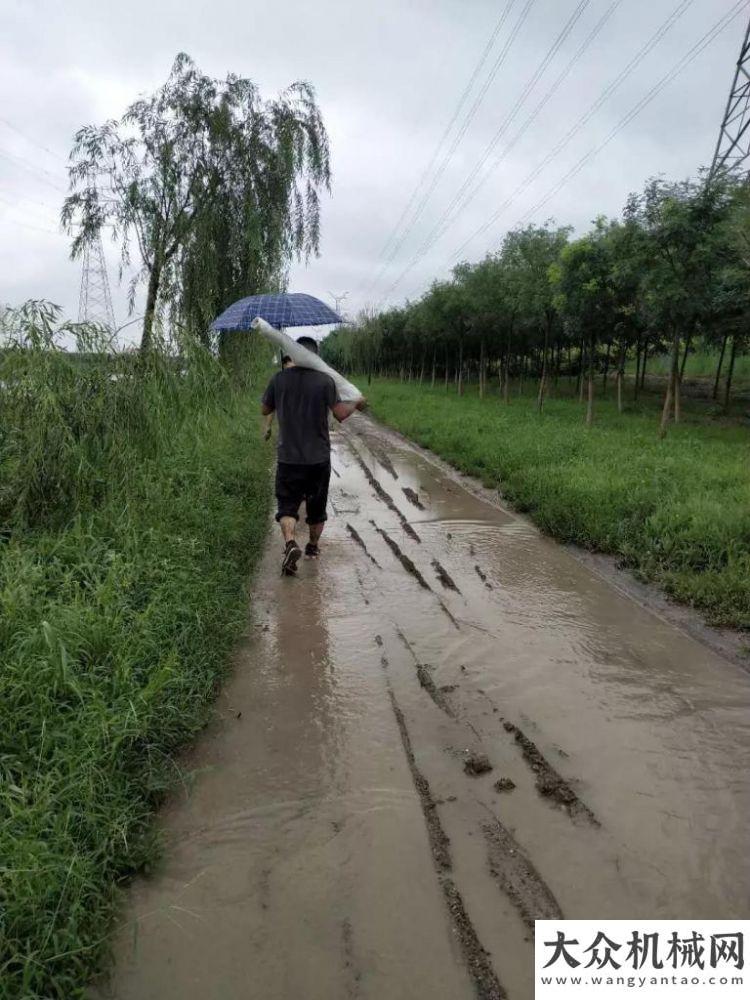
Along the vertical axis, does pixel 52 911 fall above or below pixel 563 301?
below

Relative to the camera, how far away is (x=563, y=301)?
16.6m

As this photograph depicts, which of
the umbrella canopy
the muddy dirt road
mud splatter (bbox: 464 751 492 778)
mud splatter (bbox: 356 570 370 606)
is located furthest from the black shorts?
mud splatter (bbox: 464 751 492 778)

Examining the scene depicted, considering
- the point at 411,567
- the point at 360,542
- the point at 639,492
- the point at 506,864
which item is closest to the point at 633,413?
the point at 639,492

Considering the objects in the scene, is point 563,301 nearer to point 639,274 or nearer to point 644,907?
point 639,274

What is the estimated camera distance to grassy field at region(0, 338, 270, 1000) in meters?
2.07

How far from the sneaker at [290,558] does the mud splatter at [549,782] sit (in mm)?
2690

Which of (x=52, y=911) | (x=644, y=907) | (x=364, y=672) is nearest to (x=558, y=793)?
(x=644, y=907)

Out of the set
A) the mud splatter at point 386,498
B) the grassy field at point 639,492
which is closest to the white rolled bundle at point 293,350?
the mud splatter at point 386,498

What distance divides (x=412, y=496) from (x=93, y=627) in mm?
6043

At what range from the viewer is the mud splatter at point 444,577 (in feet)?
17.5

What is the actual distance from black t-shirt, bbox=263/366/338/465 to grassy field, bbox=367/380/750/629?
9.49 ft

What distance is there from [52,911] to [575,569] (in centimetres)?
486

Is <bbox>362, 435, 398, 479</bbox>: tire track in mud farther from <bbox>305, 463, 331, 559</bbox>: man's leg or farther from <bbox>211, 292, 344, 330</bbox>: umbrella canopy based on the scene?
<bbox>305, 463, 331, 559</bbox>: man's leg

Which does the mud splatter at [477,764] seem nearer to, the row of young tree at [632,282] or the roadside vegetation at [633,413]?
the roadside vegetation at [633,413]
